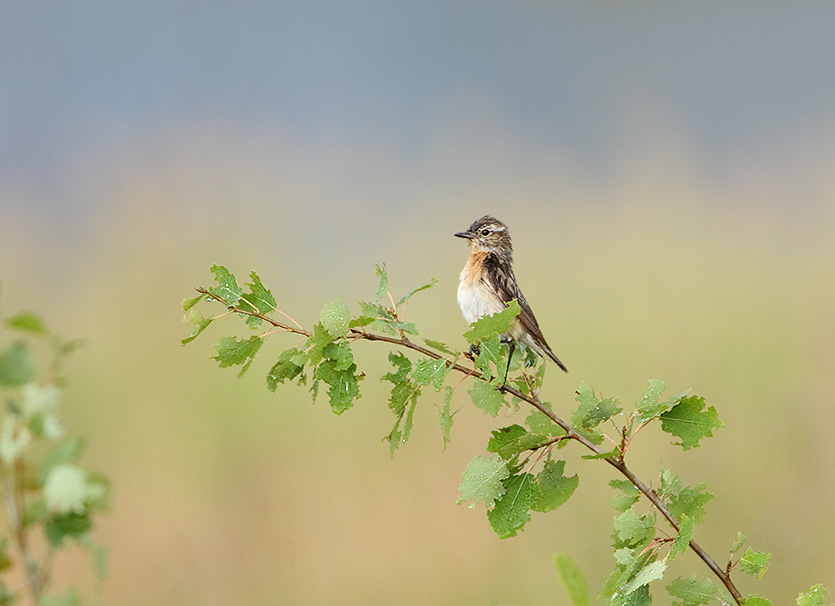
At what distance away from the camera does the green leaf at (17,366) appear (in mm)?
905

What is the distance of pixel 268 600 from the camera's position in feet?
13.6

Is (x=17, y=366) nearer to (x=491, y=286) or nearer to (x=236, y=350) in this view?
(x=236, y=350)

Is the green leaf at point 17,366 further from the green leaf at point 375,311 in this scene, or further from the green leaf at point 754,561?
the green leaf at point 754,561

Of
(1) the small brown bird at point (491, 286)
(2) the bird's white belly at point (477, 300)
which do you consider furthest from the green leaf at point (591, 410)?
(2) the bird's white belly at point (477, 300)

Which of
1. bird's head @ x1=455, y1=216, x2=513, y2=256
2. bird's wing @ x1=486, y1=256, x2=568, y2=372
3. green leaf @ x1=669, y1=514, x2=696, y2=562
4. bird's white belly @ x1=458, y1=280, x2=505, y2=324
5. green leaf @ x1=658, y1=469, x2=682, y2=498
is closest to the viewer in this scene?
green leaf @ x1=669, y1=514, x2=696, y2=562

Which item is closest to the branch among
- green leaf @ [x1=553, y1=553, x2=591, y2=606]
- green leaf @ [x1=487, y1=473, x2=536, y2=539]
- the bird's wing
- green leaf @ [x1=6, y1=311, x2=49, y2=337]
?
green leaf @ [x1=487, y1=473, x2=536, y2=539]

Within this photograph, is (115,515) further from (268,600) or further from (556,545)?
(556,545)

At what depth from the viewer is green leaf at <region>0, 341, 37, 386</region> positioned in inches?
35.6

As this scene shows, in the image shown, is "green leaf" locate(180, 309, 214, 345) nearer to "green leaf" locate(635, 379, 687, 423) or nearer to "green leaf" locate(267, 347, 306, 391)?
"green leaf" locate(267, 347, 306, 391)

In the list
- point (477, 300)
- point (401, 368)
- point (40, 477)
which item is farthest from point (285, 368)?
point (477, 300)

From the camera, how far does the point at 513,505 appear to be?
127 cm

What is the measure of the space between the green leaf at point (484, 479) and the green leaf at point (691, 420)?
26 cm

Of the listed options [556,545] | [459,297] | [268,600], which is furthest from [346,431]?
[459,297]

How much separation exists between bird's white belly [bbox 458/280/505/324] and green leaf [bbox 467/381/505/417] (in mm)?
1922
